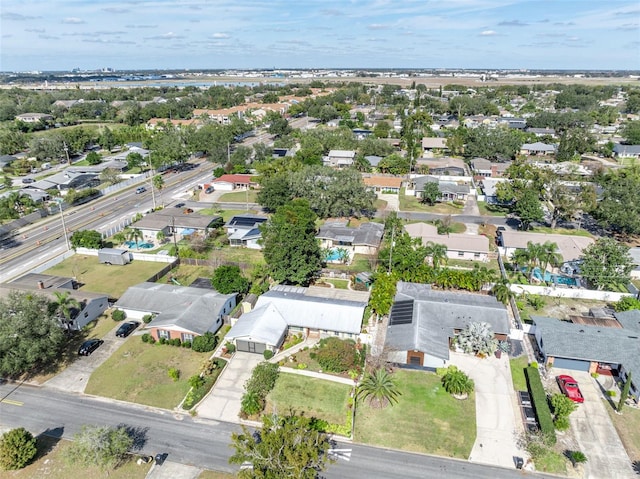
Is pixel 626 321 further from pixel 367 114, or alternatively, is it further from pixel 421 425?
pixel 367 114

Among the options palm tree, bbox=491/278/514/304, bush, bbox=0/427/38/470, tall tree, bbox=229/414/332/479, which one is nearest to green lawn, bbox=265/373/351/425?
tall tree, bbox=229/414/332/479

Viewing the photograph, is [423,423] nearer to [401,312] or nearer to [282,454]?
[282,454]

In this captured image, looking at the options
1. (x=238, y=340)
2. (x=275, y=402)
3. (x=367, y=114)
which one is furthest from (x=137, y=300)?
(x=367, y=114)

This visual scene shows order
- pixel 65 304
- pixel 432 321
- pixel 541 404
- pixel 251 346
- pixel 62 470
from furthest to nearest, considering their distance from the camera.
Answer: pixel 65 304 → pixel 432 321 → pixel 251 346 → pixel 541 404 → pixel 62 470

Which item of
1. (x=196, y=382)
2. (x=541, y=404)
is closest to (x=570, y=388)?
(x=541, y=404)

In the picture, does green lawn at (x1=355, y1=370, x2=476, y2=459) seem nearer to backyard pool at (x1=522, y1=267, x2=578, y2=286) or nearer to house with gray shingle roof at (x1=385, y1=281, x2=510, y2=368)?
house with gray shingle roof at (x1=385, y1=281, x2=510, y2=368)

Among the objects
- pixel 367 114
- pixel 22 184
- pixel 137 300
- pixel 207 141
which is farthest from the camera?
pixel 367 114

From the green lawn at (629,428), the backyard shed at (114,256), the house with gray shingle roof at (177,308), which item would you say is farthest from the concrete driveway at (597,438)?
the backyard shed at (114,256)
